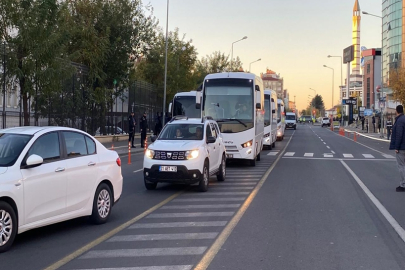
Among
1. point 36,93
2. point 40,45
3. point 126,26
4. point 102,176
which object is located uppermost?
point 126,26

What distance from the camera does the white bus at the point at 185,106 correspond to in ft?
101

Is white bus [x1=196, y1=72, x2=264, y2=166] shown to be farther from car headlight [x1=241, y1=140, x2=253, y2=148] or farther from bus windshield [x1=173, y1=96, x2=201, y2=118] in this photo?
bus windshield [x1=173, y1=96, x2=201, y2=118]

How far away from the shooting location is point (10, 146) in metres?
7.42

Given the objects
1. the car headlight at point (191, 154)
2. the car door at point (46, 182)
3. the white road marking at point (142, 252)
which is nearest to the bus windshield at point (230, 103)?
the car headlight at point (191, 154)

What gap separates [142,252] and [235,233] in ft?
5.96

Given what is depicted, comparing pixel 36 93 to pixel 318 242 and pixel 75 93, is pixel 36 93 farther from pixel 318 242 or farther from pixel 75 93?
pixel 318 242

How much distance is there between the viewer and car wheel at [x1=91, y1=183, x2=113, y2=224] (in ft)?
28.2

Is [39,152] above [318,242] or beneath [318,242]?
above

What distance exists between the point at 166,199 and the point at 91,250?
15.3ft

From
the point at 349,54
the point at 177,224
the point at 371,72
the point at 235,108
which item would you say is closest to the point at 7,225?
the point at 177,224

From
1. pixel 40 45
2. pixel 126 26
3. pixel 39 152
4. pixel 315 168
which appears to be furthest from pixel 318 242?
pixel 126 26

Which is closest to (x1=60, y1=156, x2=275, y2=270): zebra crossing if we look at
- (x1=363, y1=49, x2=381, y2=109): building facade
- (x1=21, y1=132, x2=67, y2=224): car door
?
(x1=21, y1=132, x2=67, y2=224): car door

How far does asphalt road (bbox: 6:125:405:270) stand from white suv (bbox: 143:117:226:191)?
44cm

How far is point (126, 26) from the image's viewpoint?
34.6 metres
